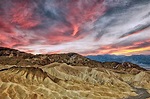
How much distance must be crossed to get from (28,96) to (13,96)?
11827mm

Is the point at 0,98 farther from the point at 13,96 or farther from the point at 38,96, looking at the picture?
the point at 38,96

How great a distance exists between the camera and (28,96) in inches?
7830

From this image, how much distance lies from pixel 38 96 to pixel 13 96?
19.8m

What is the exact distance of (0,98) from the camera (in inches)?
7539

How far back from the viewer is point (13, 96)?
199 metres

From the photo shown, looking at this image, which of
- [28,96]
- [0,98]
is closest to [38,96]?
[28,96]

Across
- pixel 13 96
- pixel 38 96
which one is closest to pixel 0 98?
pixel 13 96

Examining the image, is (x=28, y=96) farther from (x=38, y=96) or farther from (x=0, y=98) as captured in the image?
(x=0, y=98)

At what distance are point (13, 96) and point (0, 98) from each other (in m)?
10.8

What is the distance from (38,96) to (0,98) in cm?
2881
